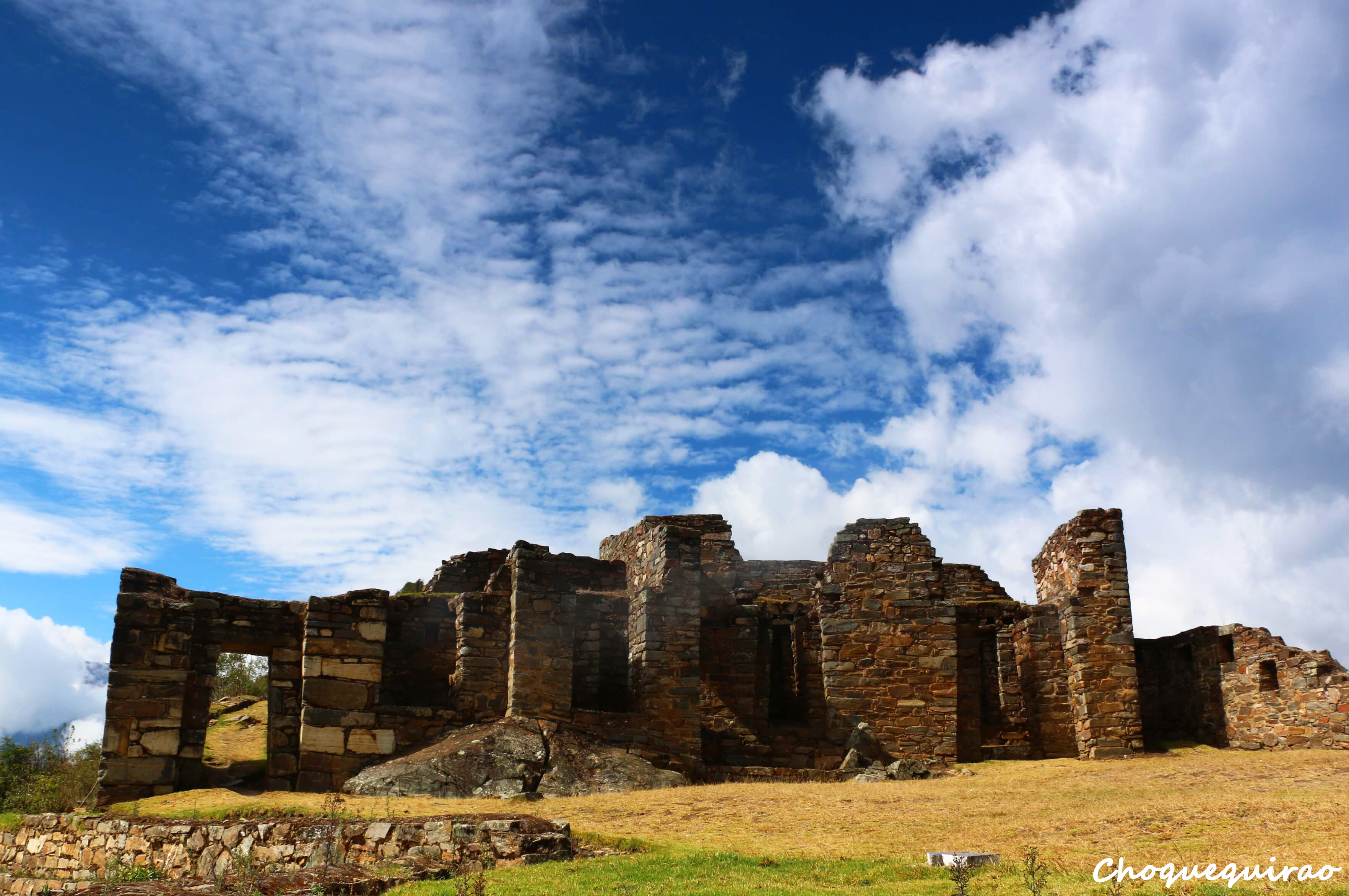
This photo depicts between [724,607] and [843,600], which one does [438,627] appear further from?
[843,600]

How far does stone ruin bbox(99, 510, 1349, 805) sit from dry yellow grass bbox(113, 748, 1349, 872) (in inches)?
65.9

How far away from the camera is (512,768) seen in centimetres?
1900

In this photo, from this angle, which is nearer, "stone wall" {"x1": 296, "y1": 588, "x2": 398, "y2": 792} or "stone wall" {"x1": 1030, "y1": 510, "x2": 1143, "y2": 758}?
"stone wall" {"x1": 296, "y1": 588, "x2": 398, "y2": 792}

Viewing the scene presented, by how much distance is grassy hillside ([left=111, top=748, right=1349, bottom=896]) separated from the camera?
10281 mm

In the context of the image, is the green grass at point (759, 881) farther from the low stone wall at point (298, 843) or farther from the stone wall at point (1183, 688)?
the stone wall at point (1183, 688)

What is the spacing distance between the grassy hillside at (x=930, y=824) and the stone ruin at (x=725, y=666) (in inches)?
68.0

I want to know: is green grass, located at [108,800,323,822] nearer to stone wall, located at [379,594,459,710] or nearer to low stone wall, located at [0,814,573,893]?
low stone wall, located at [0,814,573,893]

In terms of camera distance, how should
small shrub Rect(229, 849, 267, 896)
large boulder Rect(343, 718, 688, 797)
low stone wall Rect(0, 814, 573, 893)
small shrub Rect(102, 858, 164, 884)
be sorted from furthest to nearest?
1. large boulder Rect(343, 718, 688, 797)
2. small shrub Rect(102, 858, 164, 884)
3. low stone wall Rect(0, 814, 573, 893)
4. small shrub Rect(229, 849, 267, 896)

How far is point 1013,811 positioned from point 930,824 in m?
1.72

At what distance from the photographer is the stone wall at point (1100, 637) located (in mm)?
23172

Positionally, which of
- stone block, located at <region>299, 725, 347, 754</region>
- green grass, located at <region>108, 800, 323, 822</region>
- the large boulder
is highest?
stone block, located at <region>299, 725, 347, 754</region>

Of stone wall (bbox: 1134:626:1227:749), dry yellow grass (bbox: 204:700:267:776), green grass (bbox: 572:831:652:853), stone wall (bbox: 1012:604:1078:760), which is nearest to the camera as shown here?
green grass (bbox: 572:831:652:853)

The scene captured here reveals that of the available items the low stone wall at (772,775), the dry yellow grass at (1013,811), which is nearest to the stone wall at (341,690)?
the dry yellow grass at (1013,811)

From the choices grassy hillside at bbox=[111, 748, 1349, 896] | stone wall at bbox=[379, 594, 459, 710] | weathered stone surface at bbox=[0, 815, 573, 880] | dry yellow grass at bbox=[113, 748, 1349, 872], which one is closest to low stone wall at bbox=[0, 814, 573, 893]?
weathered stone surface at bbox=[0, 815, 573, 880]
